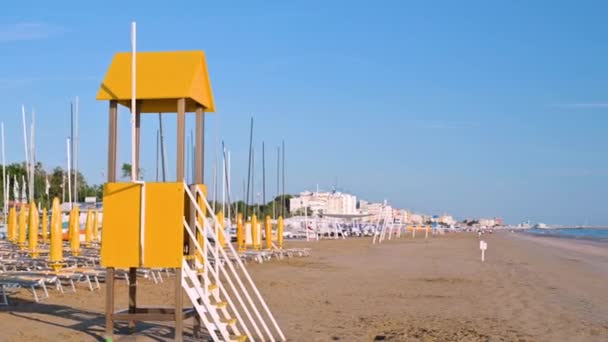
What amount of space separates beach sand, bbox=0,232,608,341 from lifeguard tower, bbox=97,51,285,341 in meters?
0.99

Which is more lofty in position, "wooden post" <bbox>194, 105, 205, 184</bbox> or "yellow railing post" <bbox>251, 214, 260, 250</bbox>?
"wooden post" <bbox>194, 105, 205, 184</bbox>

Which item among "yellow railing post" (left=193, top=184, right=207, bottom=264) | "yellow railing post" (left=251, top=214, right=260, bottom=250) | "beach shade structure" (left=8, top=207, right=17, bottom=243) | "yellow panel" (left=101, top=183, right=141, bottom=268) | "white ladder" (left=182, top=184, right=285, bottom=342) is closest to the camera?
"white ladder" (left=182, top=184, right=285, bottom=342)

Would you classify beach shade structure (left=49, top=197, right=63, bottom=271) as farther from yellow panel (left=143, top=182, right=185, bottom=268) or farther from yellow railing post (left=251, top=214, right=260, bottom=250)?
yellow railing post (left=251, top=214, right=260, bottom=250)

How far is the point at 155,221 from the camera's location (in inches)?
429

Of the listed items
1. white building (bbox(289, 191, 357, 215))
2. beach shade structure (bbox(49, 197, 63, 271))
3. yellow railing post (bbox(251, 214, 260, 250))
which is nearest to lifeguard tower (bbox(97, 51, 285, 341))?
beach shade structure (bbox(49, 197, 63, 271))

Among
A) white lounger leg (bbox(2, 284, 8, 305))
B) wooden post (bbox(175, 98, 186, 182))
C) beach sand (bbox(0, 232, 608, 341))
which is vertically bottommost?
beach sand (bbox(0, 232, 608, 341))

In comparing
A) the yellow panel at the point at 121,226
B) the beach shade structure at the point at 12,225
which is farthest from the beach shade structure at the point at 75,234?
the yellow panel at the point at 121,226

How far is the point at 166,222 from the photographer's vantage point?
10.9 metres

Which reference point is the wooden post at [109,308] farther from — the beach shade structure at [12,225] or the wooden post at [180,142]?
the beach shade structure at [12,225]

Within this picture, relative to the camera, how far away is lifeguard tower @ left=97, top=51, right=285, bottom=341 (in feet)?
35.4

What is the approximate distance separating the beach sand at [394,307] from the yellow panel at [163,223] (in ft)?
4.70

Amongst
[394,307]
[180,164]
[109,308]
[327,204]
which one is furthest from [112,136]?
[327,204]

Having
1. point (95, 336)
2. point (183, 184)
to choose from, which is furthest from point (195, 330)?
point (183, 184)

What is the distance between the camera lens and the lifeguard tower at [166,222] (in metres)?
10.8
